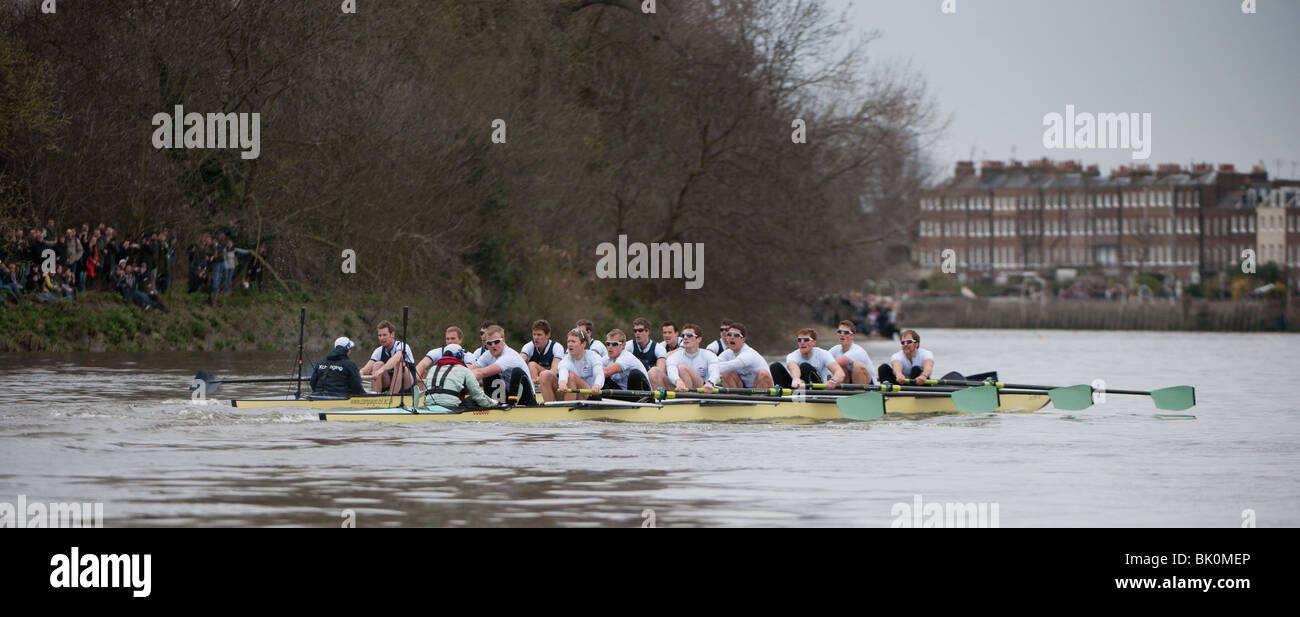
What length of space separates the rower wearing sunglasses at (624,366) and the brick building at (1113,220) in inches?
4129

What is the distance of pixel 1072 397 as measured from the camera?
2166cm

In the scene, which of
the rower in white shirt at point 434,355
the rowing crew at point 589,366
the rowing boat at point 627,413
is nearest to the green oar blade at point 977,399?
the rowing boat at point 627,413

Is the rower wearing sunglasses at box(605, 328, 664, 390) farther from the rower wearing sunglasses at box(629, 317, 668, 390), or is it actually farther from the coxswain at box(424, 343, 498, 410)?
the coxswain at box(424, 343, 498, 410)

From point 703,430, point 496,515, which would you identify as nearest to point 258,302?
point 703,430

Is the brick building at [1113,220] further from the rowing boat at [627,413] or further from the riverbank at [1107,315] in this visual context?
the rowing boat at [627,413]

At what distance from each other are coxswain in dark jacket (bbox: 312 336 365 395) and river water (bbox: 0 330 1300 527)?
1.40 feet

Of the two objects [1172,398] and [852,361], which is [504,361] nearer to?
[852,361]

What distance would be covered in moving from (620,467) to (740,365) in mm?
5647

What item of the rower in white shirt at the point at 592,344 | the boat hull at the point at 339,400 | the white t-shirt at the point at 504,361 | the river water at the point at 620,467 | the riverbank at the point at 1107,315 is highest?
the riverbank at the point at 1107,315

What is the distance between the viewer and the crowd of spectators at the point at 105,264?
30.7 m

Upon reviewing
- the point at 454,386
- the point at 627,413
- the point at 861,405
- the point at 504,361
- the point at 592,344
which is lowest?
the point at 627,413

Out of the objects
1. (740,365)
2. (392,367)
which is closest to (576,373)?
(740,365)

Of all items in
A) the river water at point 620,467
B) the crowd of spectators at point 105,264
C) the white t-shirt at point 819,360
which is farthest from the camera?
the crowd of spectators at point 105,264
